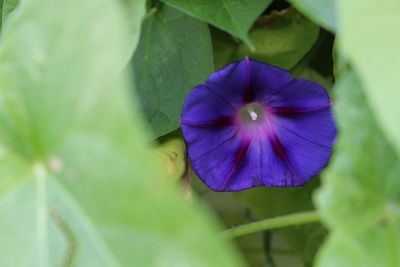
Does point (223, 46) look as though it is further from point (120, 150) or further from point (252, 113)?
point (120, 150)

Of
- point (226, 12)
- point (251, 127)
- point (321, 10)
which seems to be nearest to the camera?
point (321, 10)

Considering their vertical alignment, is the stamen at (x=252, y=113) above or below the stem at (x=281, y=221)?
below

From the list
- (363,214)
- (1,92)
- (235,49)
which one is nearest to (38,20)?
(1,92)

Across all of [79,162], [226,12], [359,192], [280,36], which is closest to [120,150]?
[79,162]

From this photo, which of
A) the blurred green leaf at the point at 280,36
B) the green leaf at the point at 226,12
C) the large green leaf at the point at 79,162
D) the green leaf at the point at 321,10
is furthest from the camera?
the blurred green leaf at the point at 280,36

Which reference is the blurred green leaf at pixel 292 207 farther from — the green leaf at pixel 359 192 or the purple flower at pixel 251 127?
the green leaf at pixel 359 192

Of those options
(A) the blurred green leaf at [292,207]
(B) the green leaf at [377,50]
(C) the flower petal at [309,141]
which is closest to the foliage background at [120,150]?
(B) the green leaf at [377,50]
